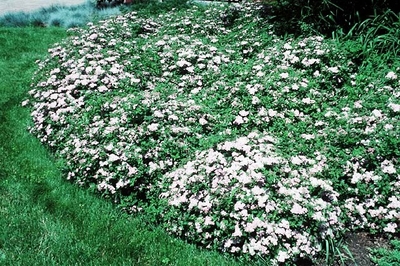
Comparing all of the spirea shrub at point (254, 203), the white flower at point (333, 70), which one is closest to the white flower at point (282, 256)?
the spirea shrub at point (254, 203)

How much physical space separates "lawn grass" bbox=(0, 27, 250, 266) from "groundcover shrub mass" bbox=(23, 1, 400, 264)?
0.18 metres

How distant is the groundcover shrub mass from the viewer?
3475 millimetres

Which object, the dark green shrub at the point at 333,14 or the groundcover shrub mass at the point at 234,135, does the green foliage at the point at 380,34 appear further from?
the groundcover shrub mass at the point at 234,135

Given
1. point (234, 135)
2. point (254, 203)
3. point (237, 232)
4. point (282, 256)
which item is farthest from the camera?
point (234, 135)

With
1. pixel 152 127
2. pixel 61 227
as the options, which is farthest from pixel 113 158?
pixel 61 227

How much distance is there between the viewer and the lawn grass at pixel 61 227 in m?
3.31

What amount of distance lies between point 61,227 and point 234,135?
77.6 inches

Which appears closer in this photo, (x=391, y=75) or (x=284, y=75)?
(x=391, y=75)

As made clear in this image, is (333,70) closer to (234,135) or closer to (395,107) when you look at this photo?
(395,107)

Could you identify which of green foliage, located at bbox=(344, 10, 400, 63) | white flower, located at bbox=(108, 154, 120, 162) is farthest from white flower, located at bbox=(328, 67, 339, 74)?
white flower, located at bbox=(108, 154, 120, 162)

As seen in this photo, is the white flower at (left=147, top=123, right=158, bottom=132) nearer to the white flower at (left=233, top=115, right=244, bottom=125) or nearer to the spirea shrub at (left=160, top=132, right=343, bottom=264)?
the spirea shrub at (left=160, top=132, right=343, bottom=264)

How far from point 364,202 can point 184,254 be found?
1.79 m

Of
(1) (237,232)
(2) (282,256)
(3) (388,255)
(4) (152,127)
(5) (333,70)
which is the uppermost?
(4) (152,127)

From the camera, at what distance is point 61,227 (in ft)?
11.8
